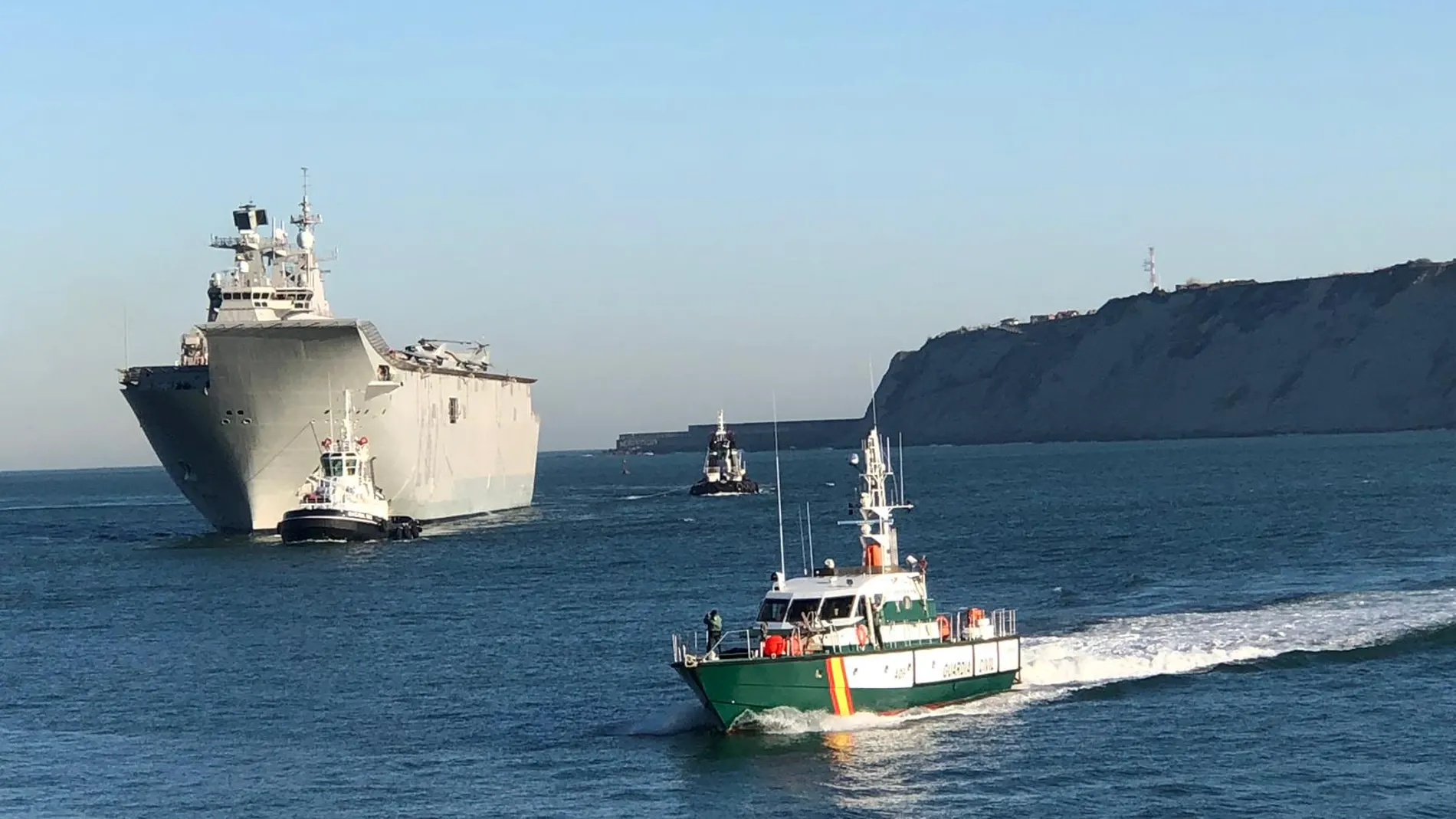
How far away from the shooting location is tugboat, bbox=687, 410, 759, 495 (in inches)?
5428

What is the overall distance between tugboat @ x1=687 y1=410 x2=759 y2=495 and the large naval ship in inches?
1359

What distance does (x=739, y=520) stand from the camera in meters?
99.9

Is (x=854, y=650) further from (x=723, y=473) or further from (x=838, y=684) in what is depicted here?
(x=723, y=473)

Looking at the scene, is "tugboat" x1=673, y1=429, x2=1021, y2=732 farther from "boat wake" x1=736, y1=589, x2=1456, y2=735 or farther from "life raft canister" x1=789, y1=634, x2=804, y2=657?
"boat wake" x1=736, y1=589, x2=1456, y2=735

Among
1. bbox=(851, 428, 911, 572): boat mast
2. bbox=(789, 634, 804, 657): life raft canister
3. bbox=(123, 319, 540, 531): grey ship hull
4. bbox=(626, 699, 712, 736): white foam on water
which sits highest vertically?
bbox=(123, 319, 540, 531): grey ship hull

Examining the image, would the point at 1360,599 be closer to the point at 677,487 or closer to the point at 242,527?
the point at 242,527

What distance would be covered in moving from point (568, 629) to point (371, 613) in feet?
28.4

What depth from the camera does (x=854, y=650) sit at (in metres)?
32.6

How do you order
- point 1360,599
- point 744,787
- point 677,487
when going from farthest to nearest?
point 677,487 < point 1360,599 < point 744,787

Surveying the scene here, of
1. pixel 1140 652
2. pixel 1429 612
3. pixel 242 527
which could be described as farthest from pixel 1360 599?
pixel 242 527

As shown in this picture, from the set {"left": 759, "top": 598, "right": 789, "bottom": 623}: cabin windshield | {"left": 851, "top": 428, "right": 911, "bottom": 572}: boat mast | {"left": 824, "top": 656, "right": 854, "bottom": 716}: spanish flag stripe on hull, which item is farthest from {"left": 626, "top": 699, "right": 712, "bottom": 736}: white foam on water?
{"left": 851, "top": 428, "right": 911, "bottom": 572}: boat mast

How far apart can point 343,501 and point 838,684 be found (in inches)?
2148

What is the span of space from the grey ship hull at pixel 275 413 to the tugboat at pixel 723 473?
140 feet

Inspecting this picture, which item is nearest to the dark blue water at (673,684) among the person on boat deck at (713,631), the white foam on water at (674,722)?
the white foam on water at (674,722)
